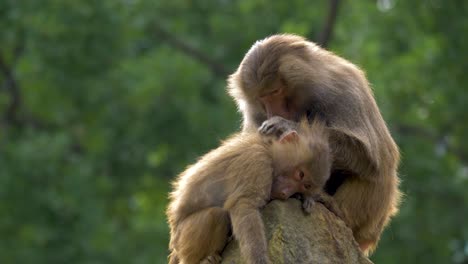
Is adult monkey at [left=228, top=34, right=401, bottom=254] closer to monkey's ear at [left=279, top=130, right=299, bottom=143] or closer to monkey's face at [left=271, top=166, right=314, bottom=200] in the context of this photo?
monkey's ear at [left=279, top=130, right=299, bottom=143]

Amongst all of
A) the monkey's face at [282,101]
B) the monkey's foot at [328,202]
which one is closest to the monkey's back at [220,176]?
the monkey's foot at [328,202]

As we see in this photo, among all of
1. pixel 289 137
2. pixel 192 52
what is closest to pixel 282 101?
pixel 289 137

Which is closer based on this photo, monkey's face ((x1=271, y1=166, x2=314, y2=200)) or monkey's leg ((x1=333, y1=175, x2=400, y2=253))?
monkey's face ((x1=271, y1=166, x2=314, y2=200))

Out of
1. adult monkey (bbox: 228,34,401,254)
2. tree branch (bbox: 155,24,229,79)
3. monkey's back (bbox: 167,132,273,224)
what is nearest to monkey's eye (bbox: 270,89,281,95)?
adult monkey (bbox: 228,34,401,254)

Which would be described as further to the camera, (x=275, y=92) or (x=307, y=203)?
(x=275, y=92)

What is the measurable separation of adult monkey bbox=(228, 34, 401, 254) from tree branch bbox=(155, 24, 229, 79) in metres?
13.3

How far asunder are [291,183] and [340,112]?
1.06m

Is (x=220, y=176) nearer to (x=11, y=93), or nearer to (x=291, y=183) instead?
(x=291, y=183)

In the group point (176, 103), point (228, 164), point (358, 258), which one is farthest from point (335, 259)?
point (176, 103)

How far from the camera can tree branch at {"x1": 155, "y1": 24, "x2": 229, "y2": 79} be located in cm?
2180

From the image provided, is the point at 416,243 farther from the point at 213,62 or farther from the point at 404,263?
the point at 213,62

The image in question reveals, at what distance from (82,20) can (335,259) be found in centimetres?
1304

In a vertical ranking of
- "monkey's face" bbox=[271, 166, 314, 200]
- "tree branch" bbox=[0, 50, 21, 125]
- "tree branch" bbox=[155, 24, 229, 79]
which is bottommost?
"tree branch" bbox=[0, 50, 21, 125]

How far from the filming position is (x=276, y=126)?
25.4 ft
